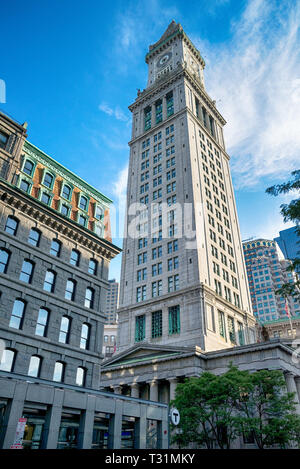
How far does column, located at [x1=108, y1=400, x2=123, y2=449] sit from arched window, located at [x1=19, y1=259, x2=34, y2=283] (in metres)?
12.4

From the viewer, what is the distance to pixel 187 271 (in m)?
57.1

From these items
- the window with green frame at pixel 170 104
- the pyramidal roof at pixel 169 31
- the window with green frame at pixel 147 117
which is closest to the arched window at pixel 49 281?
the window with green frame at pixel 170 104

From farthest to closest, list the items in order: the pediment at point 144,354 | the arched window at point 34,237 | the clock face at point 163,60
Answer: the clock face at point 163,60, the pediment at point 144,354, the arched window at point 34,237

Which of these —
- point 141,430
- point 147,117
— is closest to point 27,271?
point 141,430

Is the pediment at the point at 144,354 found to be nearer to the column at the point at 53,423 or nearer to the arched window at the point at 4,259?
the arched window at the point at 4,259

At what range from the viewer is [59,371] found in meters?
28.4

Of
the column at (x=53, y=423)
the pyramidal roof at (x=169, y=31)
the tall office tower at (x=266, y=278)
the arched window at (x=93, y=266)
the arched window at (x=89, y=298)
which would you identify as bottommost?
the column at (x=53, y=423)

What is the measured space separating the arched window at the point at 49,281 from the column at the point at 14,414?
11981mm

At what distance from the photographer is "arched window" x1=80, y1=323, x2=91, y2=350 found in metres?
31.1

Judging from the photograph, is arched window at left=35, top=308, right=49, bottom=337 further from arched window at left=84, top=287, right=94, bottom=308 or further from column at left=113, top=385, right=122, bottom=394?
column at left=113, top=385, right=122, bottom=394

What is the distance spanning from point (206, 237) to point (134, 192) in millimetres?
21110

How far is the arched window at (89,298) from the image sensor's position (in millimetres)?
33022

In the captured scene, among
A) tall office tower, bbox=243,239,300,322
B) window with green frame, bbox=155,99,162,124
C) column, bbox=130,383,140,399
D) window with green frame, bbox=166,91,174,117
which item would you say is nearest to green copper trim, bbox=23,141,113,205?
column, bbox=130,383,140,399

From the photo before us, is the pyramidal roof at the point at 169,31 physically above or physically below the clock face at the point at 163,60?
above
